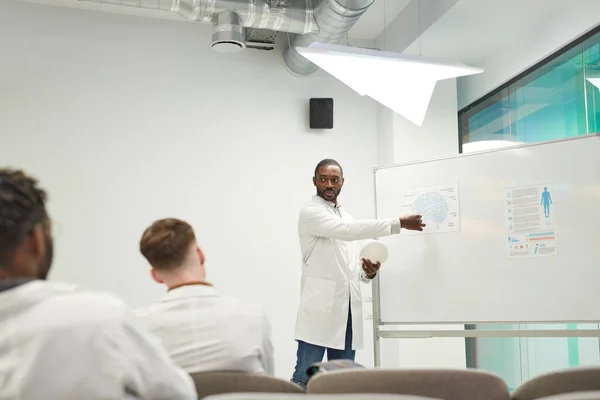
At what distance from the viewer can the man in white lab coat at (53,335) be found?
Result: 4.03 feet

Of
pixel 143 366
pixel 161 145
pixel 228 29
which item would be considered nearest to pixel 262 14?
pixel 228 29

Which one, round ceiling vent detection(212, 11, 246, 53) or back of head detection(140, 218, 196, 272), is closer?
back of head detection(140, 218, 196, 272)

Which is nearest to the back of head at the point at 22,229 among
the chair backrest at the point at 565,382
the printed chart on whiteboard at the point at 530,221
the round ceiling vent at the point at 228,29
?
the chair backrest at the point at 565,382

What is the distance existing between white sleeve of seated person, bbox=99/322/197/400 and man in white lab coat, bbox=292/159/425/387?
99.9 inches

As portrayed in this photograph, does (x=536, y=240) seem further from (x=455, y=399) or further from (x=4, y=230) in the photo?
(x=4, y=230)

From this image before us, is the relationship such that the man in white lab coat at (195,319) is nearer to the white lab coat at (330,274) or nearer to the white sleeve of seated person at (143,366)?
the white sleeve of seated person at (143,366)

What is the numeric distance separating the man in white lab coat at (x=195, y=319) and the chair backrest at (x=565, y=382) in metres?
0.79

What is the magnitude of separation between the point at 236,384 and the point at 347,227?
7.08 feet

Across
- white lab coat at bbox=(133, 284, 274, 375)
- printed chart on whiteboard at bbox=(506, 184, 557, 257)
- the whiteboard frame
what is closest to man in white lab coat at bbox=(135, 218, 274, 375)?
white lab coat at bbox=(133, 284, 274, 375)

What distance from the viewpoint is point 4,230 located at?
1324 millimetres

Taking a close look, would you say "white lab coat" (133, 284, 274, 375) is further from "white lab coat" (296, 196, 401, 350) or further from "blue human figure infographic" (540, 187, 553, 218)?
"blue human figure infographic" (540, 187, 553, 218)

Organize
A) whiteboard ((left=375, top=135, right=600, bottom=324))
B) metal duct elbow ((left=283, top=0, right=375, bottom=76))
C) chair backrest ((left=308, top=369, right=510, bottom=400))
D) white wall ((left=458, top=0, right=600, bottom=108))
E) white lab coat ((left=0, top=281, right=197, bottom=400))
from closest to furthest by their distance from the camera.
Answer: white lab coat ((left=0, top=281, right=197, bottom=400)) < chair backrest ((left=308, top=369, right=510, bottom=400)) < whiteboard ((left=375, top=135, right=600, bottom=324)) < white wall ((left=458, top=0, right=600, bottom=108)) < metal duct elbow ((left=283, top=0, right=375, bottom=76))

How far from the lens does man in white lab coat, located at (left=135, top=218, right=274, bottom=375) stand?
189 centimetres

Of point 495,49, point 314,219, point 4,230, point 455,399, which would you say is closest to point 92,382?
point 4,230
